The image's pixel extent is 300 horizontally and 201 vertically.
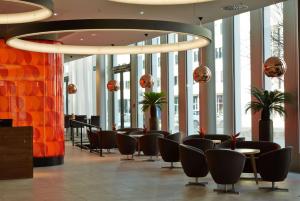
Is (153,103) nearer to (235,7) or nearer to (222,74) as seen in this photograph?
(222,74)

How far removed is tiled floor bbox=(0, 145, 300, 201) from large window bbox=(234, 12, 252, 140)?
7.43 ft

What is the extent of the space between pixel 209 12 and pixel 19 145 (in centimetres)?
502

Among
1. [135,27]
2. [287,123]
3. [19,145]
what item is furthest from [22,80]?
[287,123]

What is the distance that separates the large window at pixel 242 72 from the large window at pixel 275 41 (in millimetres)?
633

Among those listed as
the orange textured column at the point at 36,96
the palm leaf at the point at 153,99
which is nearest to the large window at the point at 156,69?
the palm leaf at the point at 153,99

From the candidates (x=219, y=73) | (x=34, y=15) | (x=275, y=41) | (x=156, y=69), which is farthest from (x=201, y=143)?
(x=156, y=69)

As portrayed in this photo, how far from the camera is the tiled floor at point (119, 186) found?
24.9ft

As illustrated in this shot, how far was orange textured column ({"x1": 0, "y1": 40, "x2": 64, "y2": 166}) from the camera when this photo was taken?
37.7 ft

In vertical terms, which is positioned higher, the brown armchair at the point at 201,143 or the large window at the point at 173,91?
the large window at the point at 173,91

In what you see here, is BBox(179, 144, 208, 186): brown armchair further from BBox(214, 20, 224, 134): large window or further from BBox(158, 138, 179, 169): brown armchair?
BBox(214, 20, 224, 134): large window

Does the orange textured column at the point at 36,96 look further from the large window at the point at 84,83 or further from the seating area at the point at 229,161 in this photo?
the large window at the point at 84,83

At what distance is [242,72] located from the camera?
12047 mm

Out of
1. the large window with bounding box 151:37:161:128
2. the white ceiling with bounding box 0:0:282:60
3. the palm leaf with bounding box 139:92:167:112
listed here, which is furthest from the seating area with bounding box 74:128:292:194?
the large window with bounding box 151:37:161:128

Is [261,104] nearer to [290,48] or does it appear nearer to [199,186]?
[290,48]
